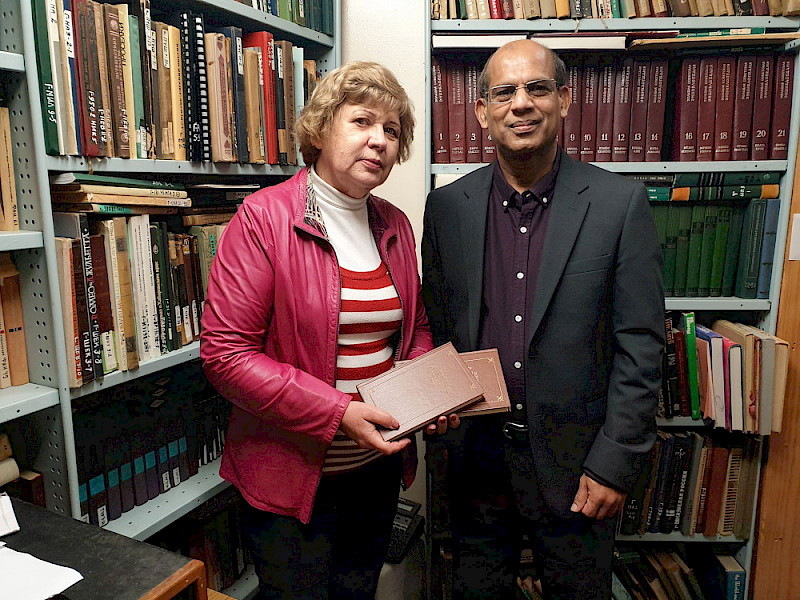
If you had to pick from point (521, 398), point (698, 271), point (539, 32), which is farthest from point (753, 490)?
point (539, 32)

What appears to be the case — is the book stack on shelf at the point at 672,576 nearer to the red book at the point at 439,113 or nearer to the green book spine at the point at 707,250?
the green book spine at the point at 707,250

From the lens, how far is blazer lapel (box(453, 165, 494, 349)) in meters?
1.42

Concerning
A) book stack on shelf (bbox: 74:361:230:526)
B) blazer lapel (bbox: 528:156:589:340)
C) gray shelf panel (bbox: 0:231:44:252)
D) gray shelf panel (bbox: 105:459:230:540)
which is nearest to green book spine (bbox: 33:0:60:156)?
gray shelf panel (bbox: 0:231:44:252)

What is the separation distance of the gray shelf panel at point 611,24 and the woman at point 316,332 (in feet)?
2.04

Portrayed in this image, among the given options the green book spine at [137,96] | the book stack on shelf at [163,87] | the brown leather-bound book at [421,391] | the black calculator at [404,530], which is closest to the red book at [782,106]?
the brown leather-bound book at [421,391]

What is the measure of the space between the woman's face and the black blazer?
0.33 metres

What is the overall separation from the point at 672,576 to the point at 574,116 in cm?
163

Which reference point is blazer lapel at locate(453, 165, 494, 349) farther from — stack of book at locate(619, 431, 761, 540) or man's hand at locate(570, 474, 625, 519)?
stack of book at locate(619, 431, 761, 540)

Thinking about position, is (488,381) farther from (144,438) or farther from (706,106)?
(706,106)

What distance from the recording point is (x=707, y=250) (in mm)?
1924

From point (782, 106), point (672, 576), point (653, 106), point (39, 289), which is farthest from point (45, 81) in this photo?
point (672, 576)

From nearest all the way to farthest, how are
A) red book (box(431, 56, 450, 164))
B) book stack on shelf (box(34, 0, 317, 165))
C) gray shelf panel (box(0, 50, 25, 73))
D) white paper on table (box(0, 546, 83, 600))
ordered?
white paper on table (box(0, 546, 83, 600))
gray shelf panel (box(0, 50, 25, 73))
book stack on shelf (box(34, 0, 317, 165))
red book (box(431, 56, 450, 164))

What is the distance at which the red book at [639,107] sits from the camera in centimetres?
183

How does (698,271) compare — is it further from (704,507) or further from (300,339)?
(300,339)
